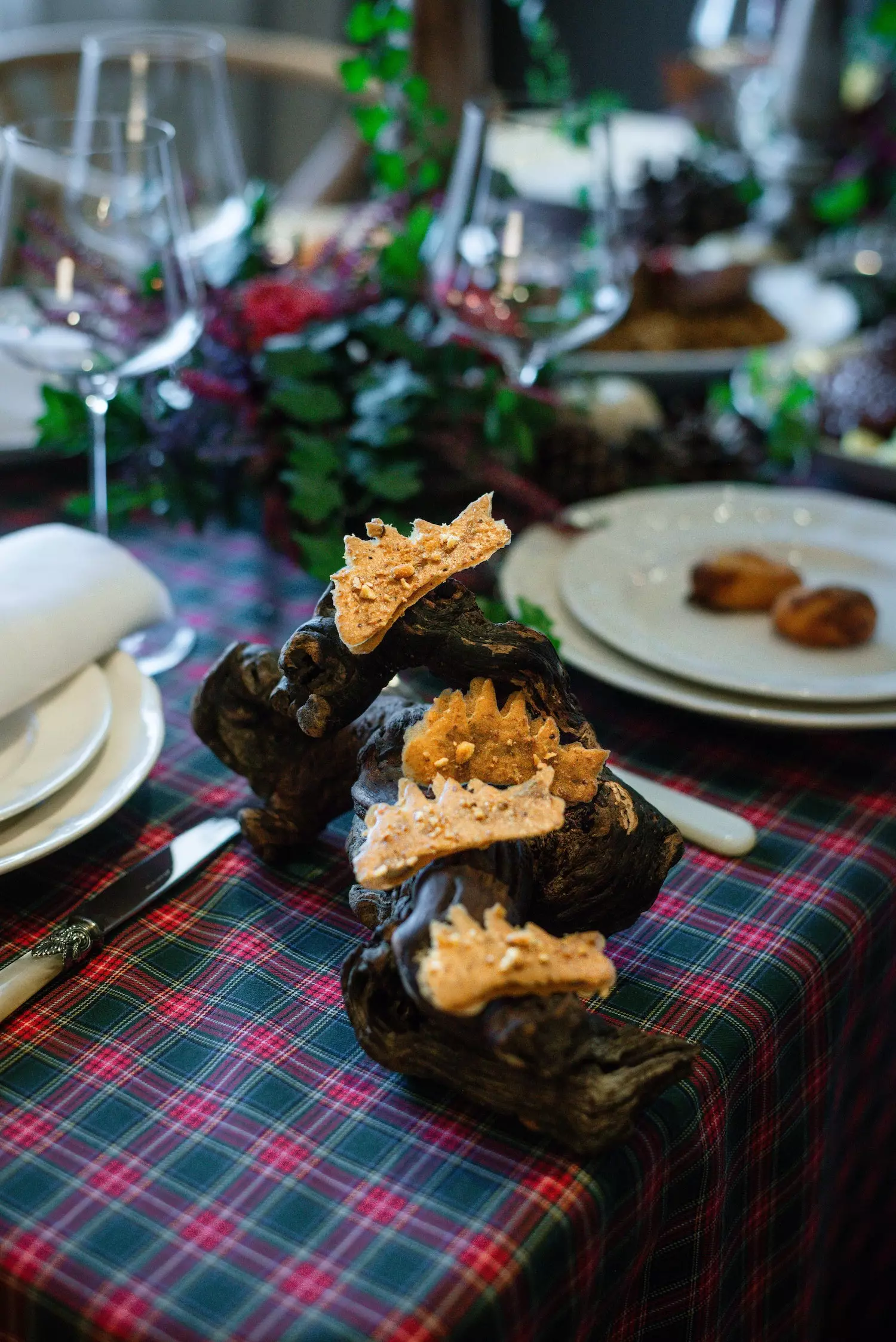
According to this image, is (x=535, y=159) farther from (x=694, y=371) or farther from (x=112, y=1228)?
(x=112, y=1228)

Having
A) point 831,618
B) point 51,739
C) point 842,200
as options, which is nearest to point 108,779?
point 51,739

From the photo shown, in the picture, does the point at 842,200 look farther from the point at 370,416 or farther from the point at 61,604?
Result: the point at 61,604

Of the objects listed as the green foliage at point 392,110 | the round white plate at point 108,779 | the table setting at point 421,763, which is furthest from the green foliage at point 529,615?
the green foliage at point 392,110

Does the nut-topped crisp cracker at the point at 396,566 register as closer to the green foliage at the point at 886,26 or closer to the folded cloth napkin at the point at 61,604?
the folded cloth napkin at the point at 61,604

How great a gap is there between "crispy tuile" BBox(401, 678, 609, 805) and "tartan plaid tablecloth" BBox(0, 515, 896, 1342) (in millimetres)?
129

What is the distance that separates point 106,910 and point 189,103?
1.10 m

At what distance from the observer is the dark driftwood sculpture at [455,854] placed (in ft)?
1.87

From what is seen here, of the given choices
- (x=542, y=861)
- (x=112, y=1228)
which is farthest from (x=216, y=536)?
(x=112, y=1228)

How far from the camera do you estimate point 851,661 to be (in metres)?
1.02

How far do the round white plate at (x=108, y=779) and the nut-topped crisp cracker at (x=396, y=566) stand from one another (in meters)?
0.21

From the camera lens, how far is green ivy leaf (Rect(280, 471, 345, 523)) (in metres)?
1.06

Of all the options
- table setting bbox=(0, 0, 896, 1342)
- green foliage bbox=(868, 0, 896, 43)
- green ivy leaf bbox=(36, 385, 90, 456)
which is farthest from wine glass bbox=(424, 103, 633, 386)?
green foliage bbox=(868, 0, 896, 43)

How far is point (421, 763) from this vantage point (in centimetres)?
66

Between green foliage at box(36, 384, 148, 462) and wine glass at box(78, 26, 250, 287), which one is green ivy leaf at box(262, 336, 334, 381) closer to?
green foliage at box(36, 384, 148, 462)
